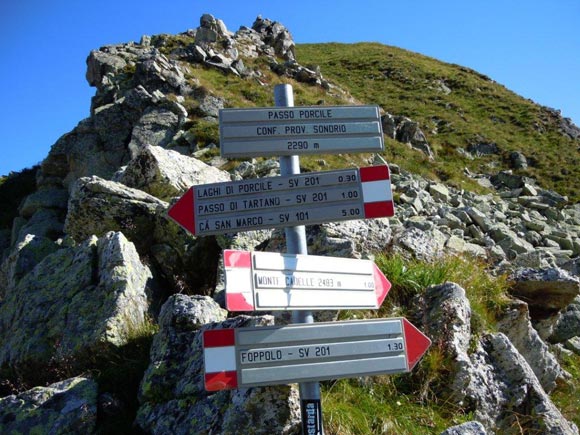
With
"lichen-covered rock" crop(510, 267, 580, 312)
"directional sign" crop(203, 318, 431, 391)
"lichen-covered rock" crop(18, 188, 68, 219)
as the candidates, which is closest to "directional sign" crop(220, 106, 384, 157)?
"directional sign" crop(203, 318, 431, 391)

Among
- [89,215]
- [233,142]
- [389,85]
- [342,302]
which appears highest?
[389,85]

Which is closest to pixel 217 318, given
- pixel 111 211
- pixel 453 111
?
pixel 111 211

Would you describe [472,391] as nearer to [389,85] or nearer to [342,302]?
[342,302]

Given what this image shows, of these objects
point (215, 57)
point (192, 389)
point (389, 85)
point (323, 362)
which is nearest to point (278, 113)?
point (323, 362)

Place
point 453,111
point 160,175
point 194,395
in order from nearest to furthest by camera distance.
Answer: point 194,395
point 160,175
point 453,111

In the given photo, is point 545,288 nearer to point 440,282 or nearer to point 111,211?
point 440,282

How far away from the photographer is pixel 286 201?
4.34 meters

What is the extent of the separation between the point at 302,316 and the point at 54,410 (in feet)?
8.65

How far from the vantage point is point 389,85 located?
1980 inches

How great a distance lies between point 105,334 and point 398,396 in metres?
3.19

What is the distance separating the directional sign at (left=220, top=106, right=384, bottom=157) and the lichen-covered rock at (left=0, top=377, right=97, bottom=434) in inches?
105

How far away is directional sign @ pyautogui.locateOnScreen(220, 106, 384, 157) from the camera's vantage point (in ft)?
14.6

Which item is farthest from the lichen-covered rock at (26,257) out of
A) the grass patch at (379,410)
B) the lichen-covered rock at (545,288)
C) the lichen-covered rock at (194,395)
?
the lichen-covered rock at (545,288)

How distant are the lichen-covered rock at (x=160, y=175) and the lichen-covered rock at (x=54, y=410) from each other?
5.58 meters
